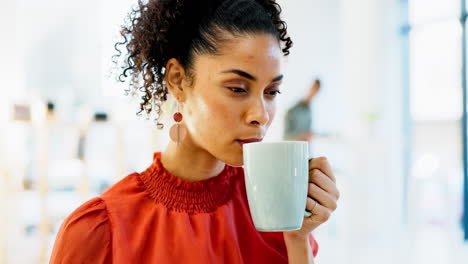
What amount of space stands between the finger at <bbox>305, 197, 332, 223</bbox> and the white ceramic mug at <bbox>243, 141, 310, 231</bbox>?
0.04 meters

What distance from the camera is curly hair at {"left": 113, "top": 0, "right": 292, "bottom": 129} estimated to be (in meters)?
0.78

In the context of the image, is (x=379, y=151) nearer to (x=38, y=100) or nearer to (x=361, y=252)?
(x=361, y=252)

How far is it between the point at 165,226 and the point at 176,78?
27 cm

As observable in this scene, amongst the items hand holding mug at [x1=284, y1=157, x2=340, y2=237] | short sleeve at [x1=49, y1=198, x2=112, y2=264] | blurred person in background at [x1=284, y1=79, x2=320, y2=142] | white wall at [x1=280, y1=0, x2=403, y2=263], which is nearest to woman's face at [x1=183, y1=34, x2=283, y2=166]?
hand holding mug at [x1=284, y1=157, x2=340, y2=237]

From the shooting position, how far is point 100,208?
29.3 inches

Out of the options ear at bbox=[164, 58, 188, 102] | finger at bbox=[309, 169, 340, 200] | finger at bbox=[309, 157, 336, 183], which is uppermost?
ear at bbox=[164, 58, 188, 102]

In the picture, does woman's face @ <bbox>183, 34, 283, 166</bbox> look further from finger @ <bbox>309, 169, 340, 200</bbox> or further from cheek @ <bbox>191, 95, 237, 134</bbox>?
finger @ <bbox>309, 169, 340, 200</bbox>

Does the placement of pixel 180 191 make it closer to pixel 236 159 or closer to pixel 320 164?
pixel 236 159

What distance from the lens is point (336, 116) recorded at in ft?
18.3

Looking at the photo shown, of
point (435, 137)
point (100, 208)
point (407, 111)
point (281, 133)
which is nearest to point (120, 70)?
point (100, 208)

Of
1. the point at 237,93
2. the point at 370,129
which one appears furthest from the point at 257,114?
the point at 370,129

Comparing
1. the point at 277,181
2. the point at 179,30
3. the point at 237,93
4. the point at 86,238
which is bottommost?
the point at 86,238

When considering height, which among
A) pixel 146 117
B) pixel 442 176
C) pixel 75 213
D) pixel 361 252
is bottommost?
pixel 361 252

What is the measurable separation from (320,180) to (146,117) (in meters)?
0.43
